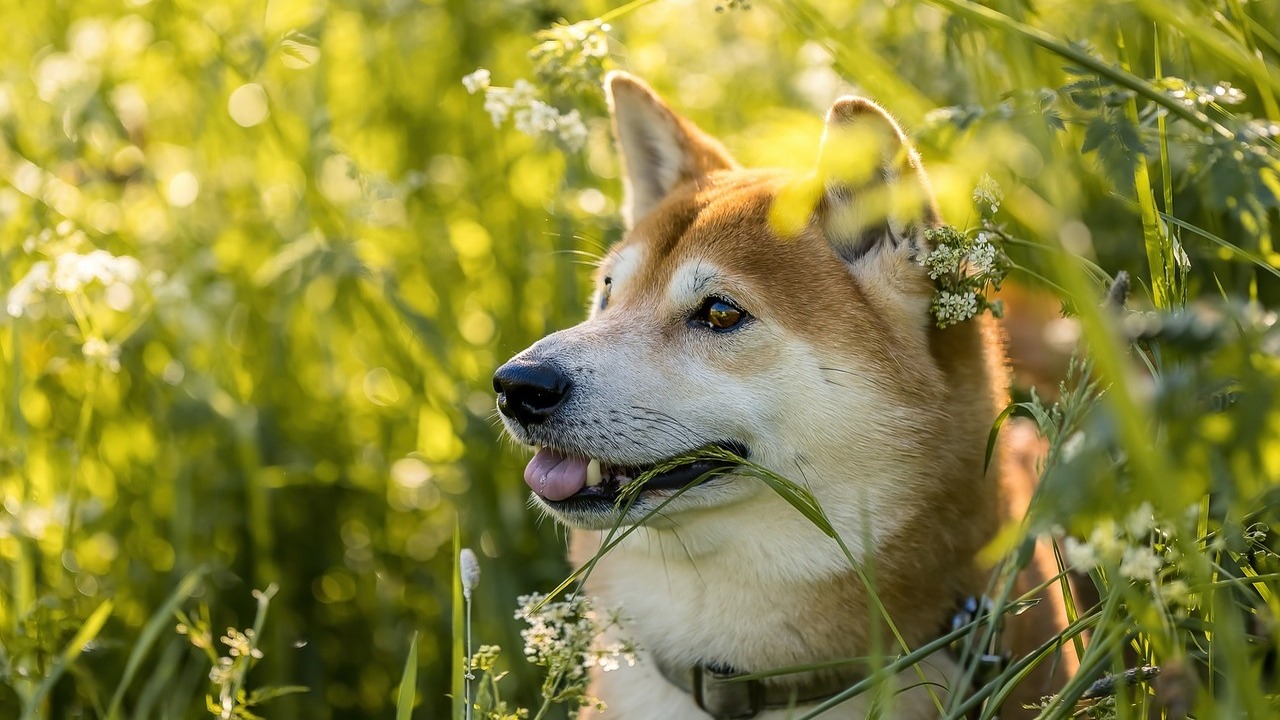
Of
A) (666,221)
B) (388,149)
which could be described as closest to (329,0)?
(388,149)

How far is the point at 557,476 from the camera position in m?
2.22

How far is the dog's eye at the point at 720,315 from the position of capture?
230cm

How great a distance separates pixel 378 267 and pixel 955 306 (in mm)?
1516

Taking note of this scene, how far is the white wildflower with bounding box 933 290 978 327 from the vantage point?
2029 mm

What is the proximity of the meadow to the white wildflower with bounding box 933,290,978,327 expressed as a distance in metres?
0.12

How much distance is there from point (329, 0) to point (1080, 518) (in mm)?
2755

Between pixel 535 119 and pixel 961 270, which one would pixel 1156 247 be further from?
pixel 535 119

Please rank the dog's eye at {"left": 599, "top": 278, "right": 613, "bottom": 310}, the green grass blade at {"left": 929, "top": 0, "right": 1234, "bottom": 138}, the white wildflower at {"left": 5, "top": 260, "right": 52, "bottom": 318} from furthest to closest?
the dog's eye at {"left": 599, "top": 278, "right": 613, "bottom": 310} → the white wildflower at {"left": 5, "top": 260, "right": 52, "bottom": 318} → the green grass blade at {"left": 929, "top": 0, "right": 1234, "bottom": 138}

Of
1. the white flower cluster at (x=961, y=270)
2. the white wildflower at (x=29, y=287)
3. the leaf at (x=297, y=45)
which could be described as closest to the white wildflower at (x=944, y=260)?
the white flower cluster at (x=961, y=270)

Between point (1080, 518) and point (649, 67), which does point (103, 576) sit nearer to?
point (649, 67)

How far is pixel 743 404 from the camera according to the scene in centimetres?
217

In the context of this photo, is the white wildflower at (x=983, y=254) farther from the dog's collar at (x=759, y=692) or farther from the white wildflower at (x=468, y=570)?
the white wildflower at (x=468, y=570)

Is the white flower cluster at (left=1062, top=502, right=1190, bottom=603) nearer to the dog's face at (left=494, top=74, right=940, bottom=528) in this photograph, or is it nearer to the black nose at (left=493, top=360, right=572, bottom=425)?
the dog's face at (left=494, top=74, right=940, bottom=528)

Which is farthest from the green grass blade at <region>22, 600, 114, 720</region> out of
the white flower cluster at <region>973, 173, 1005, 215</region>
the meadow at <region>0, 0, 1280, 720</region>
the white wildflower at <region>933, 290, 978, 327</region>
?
the white flower cluster at <region>973, 173, 1005, 215</region>
